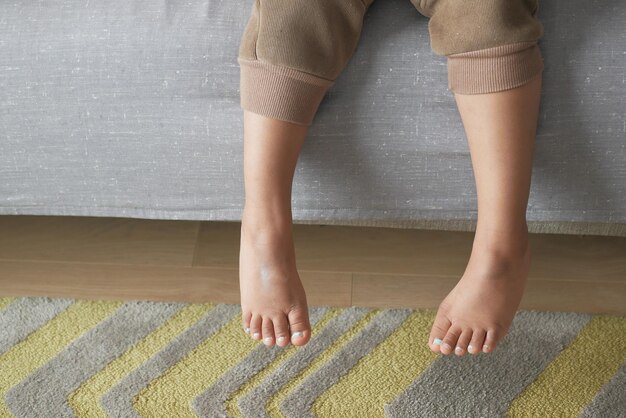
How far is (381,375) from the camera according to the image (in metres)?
1.06

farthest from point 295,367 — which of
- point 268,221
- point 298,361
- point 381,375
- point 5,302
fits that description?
point 5,302

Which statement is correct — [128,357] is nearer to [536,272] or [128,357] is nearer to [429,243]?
[429,243]

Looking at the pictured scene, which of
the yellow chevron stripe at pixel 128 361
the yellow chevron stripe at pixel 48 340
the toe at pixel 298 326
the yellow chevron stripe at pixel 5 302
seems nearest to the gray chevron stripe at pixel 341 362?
the toe at pixel 298 326

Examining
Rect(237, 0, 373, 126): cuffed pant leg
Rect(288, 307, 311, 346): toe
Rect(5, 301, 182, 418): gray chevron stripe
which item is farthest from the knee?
Rect(5, 301, 182, 418): gray chevron stripe

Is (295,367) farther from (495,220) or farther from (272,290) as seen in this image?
(495,220)

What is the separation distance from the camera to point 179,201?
1069 millimetres

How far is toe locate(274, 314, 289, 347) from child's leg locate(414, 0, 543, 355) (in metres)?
0.18

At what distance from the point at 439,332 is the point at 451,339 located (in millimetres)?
17

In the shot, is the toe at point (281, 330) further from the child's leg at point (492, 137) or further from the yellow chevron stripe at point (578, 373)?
the yellow chevron stripe at point (578, 373)

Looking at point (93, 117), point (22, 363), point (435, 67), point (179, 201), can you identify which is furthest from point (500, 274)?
point (22, 363)

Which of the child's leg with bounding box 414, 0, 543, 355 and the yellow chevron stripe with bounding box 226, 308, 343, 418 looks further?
the yellow chevron stripe with bounding box 226, 308, 343, 418

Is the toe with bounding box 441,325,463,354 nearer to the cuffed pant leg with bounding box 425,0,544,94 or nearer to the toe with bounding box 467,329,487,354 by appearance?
the toe with bounding box 467,329,487,354

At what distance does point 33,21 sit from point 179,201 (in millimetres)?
297

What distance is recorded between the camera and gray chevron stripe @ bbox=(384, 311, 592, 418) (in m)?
1.02
